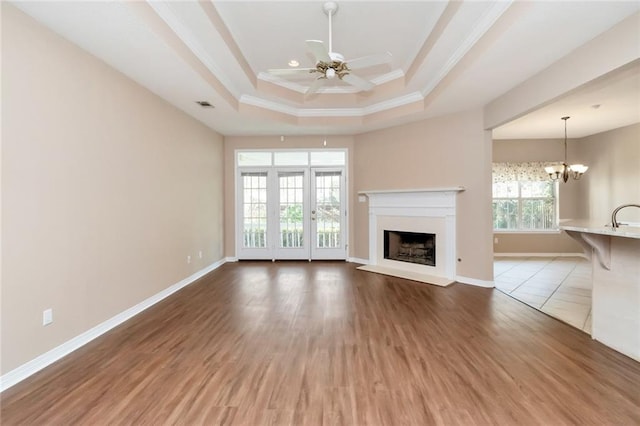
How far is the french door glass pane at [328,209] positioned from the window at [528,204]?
4025 mm

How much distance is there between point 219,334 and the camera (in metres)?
2.83

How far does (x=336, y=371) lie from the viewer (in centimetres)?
218

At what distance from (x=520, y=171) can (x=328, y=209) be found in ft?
15.5

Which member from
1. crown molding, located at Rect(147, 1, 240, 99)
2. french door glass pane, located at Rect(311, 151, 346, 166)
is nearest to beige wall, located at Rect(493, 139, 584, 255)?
french door glass pane, located at Rect(311, 151, 346, 166)

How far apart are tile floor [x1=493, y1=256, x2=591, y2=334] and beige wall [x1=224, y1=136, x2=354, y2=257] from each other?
3.04 metres

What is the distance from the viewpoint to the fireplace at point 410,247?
5125 millimetres

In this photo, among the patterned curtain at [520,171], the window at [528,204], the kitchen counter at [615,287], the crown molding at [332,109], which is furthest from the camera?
the window at [528,204]

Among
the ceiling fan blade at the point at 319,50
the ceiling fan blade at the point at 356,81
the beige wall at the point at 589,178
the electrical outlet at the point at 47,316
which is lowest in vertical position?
the electrical outlet at the point at 47,316

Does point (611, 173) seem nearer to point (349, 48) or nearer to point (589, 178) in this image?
point (589, 178)

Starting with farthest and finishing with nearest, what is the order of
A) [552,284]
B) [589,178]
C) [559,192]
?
[559,192] < [589,178] < [552,284]

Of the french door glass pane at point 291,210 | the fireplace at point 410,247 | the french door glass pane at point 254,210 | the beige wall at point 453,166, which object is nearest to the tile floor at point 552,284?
the beige wall at point 453,166

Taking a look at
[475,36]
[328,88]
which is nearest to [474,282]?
[475,36]

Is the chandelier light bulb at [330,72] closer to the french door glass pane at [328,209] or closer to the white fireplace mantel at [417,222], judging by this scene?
the white fireplace mantel at [417,222]

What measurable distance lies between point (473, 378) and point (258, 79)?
14.8ft
